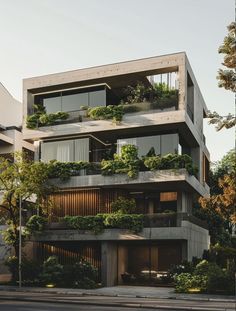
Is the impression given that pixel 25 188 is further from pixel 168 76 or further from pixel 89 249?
pixel 168 76

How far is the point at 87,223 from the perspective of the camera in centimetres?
3519

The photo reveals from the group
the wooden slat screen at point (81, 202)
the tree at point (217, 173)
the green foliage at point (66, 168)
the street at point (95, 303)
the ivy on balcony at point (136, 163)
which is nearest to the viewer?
the street at point (95, 303)

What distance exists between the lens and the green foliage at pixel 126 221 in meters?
33.9

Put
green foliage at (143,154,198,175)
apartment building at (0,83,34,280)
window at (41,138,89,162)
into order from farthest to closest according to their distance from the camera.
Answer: apartment building at (0,83,34,280) < window at (41,138,89,162) < green foliage at (143,154,198,175)

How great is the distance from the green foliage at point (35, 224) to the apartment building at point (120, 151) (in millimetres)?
801

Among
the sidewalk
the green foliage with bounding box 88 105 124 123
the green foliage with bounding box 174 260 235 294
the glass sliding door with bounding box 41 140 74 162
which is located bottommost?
the sidewalk

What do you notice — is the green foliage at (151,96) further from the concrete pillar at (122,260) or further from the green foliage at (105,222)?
the concrete pillar at (122,260)

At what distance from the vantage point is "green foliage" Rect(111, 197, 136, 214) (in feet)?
117

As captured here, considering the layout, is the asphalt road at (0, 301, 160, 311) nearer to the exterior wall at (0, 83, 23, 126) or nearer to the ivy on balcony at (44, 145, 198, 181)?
the ivy on balcony at (44, 145, 198, 181)

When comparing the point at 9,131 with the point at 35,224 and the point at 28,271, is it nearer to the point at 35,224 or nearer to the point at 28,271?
the point at 35,224

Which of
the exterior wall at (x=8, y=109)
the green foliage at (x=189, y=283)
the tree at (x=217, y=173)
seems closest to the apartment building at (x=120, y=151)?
the green foliage at (x=189, y=283)

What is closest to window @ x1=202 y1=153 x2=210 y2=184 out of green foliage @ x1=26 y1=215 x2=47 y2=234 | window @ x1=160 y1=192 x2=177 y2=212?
window @ x1=160 y1=192 x2=177 y2=212

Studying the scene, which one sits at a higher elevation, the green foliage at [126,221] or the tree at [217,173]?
the tree at [217,173]

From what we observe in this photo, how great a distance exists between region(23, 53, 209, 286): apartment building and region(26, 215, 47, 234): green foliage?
80cm
